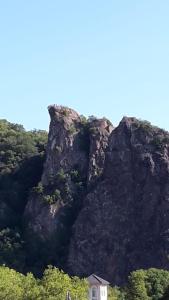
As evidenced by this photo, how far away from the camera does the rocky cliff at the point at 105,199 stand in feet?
458

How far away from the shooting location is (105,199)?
14438cm

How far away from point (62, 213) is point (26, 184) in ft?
43.8

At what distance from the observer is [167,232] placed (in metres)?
139

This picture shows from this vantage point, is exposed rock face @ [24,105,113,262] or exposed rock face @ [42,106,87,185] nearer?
exposed rock face @ [24,105,113,262]

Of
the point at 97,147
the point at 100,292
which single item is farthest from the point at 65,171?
the point at 100,292

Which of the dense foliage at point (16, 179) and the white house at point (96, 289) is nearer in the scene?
the white house at point (96, 289)

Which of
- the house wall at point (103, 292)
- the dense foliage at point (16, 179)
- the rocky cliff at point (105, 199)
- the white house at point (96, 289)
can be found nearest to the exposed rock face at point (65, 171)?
the rocky cliff at point (105, 199)

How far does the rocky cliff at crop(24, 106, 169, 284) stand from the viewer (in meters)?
140

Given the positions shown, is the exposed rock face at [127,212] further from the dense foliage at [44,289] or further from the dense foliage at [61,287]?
the dense foliage at [44,289]

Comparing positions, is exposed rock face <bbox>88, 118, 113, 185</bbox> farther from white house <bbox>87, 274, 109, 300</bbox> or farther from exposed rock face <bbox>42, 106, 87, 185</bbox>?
white house <bbox>87, 274, 109, 300</bbox>

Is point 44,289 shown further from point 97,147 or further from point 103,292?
point 97,147

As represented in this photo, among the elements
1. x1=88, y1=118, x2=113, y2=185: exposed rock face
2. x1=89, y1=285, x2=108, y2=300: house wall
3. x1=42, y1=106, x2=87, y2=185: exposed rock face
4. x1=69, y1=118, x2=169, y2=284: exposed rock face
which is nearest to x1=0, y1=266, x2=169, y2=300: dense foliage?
x1=89, y1=285, x2=108, y2=300: house wall

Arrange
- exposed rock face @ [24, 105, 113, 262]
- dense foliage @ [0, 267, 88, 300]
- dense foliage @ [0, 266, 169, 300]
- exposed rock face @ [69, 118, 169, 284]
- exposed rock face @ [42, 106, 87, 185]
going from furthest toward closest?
1. exposed rock face @ [42, 106, 87, 185]
2. exposed rock face @ [24, 105, 113, 262]
3. exposed rock face @ [69, 118, 169, 284]
4. dense foliage @ [0, 266, 169, 300]
5. dense foliage @ [0, 267, 88, 300]

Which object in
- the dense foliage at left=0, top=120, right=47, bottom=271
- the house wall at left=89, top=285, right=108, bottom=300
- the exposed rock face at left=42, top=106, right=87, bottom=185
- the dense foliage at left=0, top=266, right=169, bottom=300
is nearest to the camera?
the house wall at left=89, top=285, right=108, bottom=300
